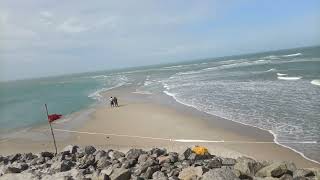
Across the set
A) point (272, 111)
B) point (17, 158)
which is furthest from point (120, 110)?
point (17, 158)

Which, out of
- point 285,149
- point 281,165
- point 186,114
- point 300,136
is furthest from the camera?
point 186,114

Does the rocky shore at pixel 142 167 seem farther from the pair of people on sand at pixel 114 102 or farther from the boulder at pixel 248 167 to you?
the pair of people on sand at pixel 114 102

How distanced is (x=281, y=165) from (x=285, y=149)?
176 inches

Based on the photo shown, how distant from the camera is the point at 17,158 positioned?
1644 centimetres

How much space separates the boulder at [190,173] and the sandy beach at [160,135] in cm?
408

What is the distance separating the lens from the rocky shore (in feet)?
35.4

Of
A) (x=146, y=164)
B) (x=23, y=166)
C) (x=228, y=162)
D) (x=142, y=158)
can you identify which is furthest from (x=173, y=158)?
(x=23, y=166)

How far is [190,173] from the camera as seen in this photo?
11188mm

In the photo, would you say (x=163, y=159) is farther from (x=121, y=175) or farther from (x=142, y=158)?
(x=121, y=175)

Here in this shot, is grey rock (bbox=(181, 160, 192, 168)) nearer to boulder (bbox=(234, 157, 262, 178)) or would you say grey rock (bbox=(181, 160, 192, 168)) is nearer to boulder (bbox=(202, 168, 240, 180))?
boulder (bbox=(234, 157, 262, 178))

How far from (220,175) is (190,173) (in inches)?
46.6

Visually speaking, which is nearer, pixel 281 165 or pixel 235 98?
pixel 281 165

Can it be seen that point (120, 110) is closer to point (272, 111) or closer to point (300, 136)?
point (272, 111)

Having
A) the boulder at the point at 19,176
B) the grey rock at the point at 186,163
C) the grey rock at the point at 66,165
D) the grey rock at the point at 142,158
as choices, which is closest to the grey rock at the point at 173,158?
the grey rock at the point at 186,163
